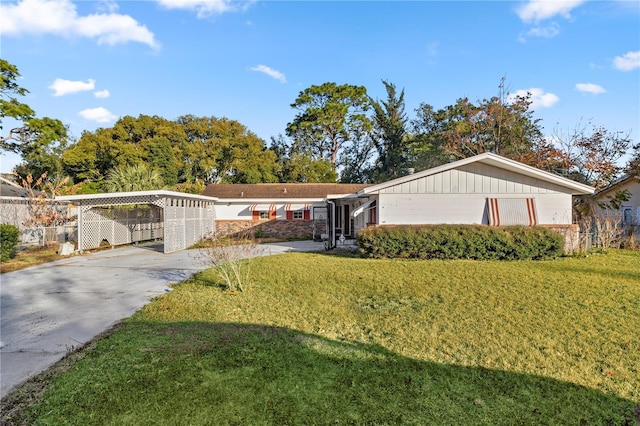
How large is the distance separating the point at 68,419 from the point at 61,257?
15.7 m

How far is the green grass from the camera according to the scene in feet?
11.8

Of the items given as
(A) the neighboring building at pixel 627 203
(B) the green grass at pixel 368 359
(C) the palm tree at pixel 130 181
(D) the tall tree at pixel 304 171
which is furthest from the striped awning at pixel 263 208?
(A) the neighboring building at pixel 627 203

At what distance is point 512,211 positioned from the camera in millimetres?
15281

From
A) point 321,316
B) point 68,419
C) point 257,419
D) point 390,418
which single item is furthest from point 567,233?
point 68,419

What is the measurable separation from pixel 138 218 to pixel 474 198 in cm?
2048

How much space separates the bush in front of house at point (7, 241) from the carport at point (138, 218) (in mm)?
2360

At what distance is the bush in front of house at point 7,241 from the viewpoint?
1428 centimetres

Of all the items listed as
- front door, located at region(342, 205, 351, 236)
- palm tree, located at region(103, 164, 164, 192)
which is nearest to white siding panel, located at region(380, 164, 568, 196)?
front door, located at region(342, 205, 351, 236)

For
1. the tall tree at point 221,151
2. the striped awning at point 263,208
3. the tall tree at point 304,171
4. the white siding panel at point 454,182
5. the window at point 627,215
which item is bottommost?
the window at point 627,215

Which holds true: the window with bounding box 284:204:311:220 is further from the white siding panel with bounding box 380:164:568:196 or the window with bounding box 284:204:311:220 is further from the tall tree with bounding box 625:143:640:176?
the tall tree with bounding box 625:143:640:176

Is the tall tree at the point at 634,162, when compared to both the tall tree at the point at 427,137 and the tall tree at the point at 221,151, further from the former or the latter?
the tall tree at the point at 221,151

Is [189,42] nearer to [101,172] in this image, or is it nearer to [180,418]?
[180,418]

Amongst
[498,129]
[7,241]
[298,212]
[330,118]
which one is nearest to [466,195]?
[298,212]

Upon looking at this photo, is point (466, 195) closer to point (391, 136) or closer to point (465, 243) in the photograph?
point (465, 243)
